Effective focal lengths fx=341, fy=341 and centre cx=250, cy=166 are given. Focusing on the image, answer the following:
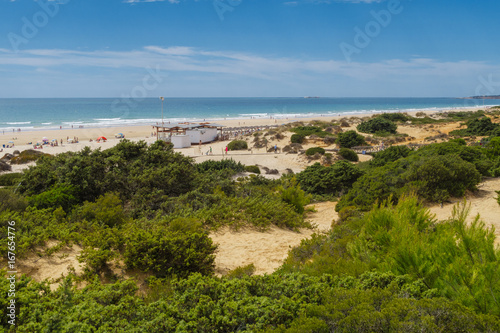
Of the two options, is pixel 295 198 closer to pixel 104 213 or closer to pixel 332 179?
pixel 332 179

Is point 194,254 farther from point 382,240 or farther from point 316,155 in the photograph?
point 316,155

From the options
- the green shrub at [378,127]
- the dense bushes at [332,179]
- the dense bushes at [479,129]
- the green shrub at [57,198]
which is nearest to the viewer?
the green shrub at [57,198]

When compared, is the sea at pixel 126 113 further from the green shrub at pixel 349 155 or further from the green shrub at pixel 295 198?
the green shrub at pixel 295 198

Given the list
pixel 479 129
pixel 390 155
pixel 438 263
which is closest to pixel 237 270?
pixel 438 263

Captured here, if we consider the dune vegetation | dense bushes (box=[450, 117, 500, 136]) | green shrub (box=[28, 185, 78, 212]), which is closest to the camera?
the dune vegetation

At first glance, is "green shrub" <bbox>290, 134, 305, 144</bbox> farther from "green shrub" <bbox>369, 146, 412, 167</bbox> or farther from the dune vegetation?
the dune vegetation

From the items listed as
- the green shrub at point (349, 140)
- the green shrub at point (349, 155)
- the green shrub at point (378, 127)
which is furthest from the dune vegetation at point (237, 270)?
the green shrub at point (378, 127)

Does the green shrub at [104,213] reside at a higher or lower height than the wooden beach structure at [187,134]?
lower

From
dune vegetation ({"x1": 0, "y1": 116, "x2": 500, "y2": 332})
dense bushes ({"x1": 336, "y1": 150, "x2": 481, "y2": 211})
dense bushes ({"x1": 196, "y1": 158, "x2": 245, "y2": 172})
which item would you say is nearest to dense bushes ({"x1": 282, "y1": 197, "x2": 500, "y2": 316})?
dune vegetation ({"x1": 0, "y1": 116, "x2": 500, "y2": 332})

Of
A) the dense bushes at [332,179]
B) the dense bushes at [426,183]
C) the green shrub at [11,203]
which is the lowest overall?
the dense bushes at [332,179]
